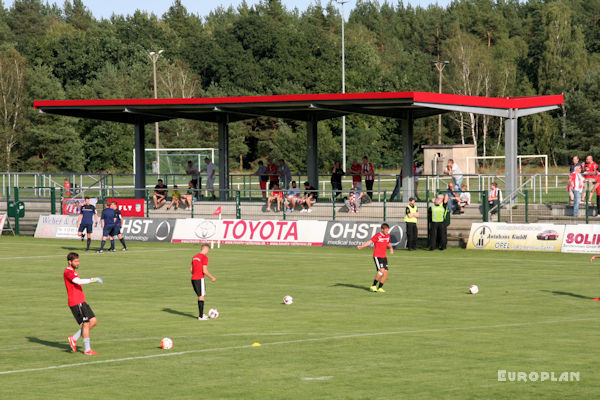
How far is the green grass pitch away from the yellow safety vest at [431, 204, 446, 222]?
3.19m

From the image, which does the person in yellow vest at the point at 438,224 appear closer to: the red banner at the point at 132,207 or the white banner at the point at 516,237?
the white banner at the point at 516,237

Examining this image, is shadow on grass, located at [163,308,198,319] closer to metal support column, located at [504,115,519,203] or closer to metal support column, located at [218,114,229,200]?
metal support column, located at [504,115,519,203]

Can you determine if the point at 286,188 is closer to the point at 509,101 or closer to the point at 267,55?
the point at 509,101

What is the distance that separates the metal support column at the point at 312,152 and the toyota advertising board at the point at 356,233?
19.5 ft

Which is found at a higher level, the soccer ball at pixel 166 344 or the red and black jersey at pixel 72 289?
the red and black jersey at pixel 72 289

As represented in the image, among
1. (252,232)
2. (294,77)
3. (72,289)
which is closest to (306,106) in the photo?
(252,232)

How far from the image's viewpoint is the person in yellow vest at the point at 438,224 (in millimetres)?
31141

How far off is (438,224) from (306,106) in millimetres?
8550

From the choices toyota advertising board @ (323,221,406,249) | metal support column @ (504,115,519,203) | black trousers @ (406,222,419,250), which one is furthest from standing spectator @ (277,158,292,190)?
metal support column @ (504,115,519,203)

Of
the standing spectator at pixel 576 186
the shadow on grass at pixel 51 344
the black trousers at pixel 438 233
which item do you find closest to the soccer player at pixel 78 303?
the shadow on grass at pixel 51 344

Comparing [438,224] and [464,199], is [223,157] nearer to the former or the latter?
[464,199]

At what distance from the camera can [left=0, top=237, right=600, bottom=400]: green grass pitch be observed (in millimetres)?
11812

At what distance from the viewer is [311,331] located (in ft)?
52.7

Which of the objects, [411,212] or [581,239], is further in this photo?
[411,212]
